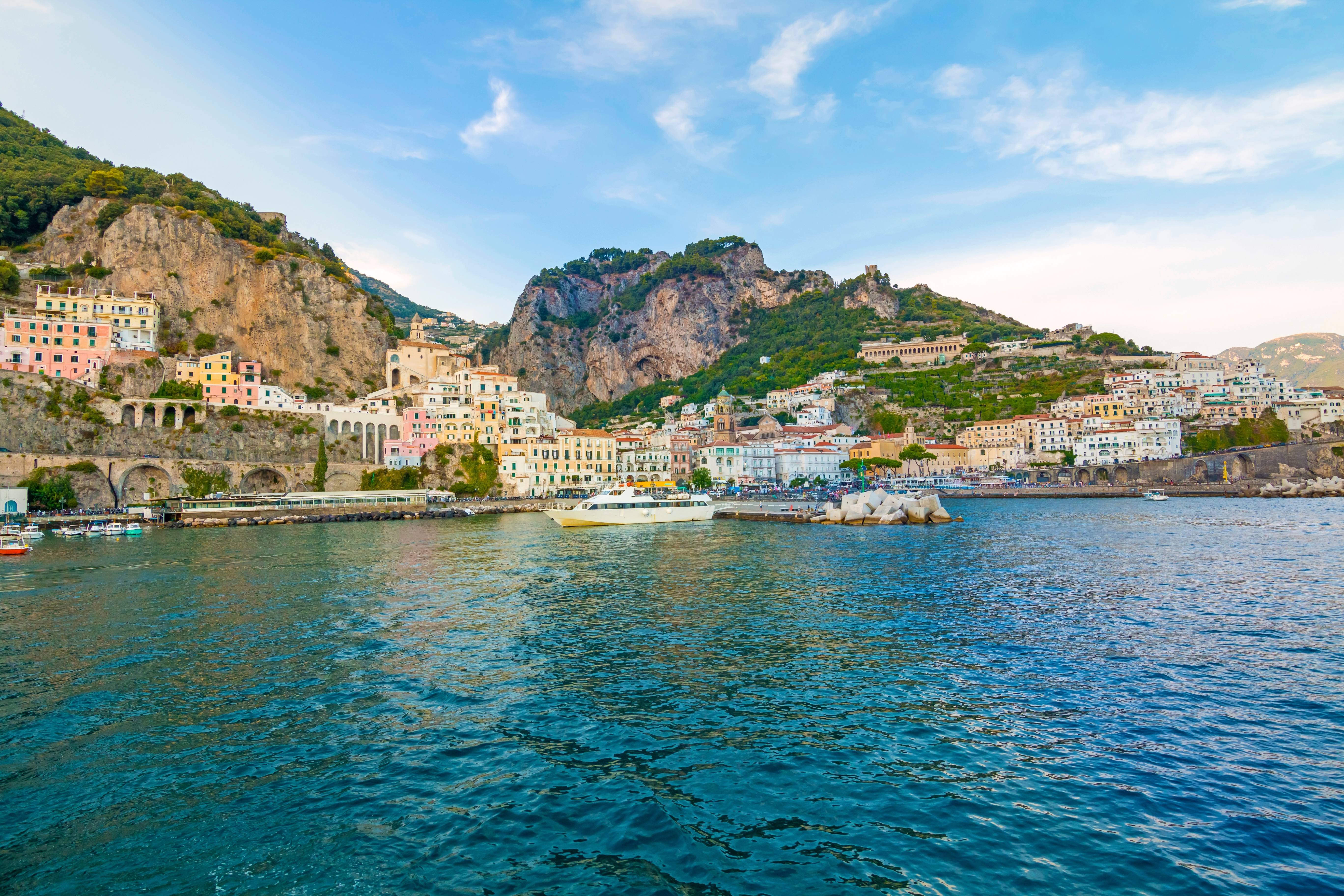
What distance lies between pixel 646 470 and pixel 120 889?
66.8 meters

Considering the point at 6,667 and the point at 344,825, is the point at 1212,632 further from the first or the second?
the point at 6,667

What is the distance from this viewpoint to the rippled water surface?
5129 millimetres

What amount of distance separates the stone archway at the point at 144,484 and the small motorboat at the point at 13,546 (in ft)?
71.7

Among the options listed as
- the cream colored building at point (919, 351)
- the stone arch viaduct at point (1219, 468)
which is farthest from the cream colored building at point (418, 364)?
the stone arch viaduct at point (1219, 468)

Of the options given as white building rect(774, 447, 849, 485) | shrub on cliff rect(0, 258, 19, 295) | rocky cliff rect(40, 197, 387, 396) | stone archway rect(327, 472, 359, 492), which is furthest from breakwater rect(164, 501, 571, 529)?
white building rect(774, 447, 849, 485)

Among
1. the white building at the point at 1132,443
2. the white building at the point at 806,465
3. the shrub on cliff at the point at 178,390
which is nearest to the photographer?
the shrub on cliff at the point at 178,390

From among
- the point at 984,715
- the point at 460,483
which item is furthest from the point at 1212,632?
the point at 460,483

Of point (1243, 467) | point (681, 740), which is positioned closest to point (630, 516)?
→ point (681, 740)

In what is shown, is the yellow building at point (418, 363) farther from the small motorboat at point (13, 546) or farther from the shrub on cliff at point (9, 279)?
the small motorboat at point (13, 546)

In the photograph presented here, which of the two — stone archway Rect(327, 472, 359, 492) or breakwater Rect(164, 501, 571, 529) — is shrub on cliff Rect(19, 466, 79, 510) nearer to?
breakwater Rect(164, 501, 571, 529)

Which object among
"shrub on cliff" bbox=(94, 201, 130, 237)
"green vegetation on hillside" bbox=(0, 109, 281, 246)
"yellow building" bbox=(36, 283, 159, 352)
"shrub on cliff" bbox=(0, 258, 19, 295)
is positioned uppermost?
"green vegetation on hillside" bbox=(0, 109, 281, 246)

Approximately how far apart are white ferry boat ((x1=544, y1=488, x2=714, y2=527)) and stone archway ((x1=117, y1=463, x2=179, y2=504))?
98.1 ft

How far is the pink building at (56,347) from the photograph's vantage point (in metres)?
50.0

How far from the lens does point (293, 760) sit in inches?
277
